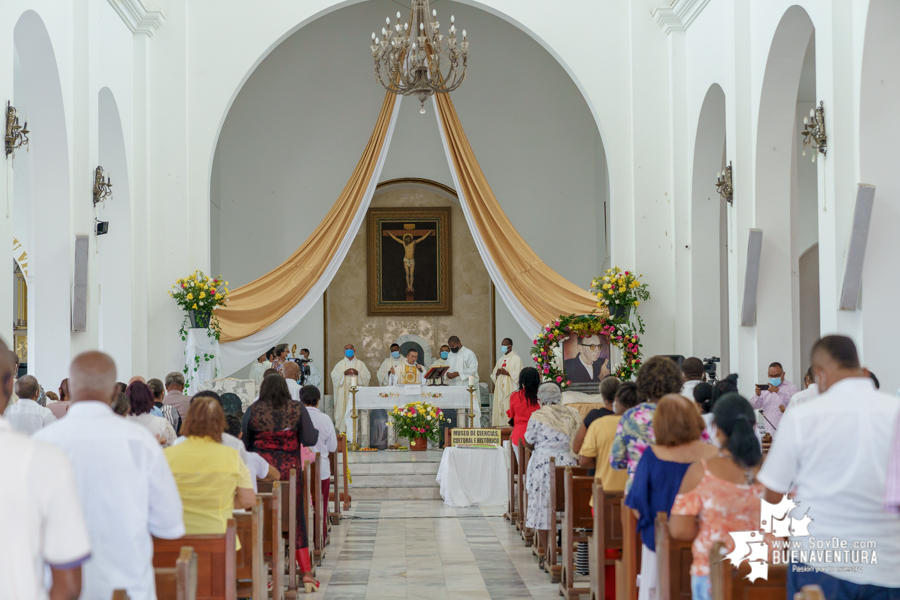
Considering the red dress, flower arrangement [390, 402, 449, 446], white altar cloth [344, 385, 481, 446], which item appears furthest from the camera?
white altar cloth [344, 385, 481, 446]

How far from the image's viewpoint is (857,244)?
5.91 m

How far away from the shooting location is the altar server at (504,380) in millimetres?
13109

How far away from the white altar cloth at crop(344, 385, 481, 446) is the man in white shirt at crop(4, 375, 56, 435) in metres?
6.10

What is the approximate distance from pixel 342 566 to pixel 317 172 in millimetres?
9145

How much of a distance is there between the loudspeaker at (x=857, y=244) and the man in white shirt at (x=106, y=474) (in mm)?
4734

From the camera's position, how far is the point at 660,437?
3707 mm

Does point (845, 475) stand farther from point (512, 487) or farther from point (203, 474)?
point (512, 487)

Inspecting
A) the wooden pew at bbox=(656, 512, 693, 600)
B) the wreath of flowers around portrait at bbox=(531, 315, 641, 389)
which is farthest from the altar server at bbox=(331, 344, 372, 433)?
the wooden pew at bbox=(656, 512, 693, 600)

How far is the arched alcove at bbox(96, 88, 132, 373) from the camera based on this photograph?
961 cm

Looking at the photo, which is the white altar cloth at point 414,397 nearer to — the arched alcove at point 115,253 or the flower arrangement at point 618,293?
the flower arrangement at point 618,293

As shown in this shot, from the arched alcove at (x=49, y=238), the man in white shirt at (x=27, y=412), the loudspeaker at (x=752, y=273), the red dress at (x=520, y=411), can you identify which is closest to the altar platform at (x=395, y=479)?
the red dress at (x=520, y=411)

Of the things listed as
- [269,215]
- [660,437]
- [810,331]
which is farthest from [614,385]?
[269,215]

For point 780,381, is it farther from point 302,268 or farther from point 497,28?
point 497,28

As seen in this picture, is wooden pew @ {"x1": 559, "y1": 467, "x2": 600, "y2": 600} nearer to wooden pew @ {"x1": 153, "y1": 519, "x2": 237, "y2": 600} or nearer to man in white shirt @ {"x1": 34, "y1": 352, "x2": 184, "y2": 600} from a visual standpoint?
wooden pew @ {"x1": 153, "y1": 519, "x2": 237, "y2": 600}
